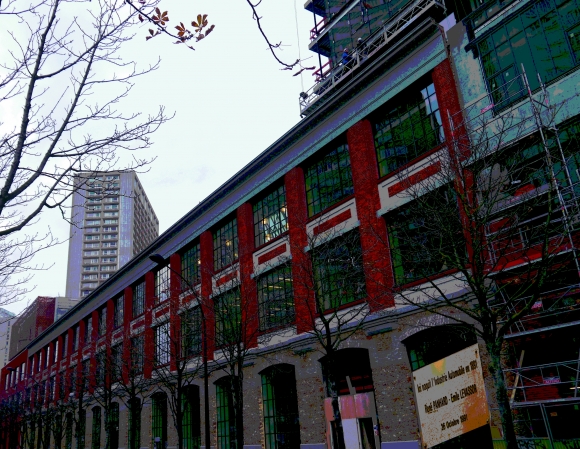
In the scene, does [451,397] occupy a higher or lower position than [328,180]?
lower

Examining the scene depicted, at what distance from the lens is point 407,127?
20047mm

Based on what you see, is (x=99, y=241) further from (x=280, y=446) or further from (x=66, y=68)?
(x=66, y=68)

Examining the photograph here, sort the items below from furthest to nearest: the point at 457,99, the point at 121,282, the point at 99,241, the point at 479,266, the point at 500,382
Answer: the point at 99,241 → the point at 121,282 → the point at 457,99 → the point at 479,266 → the point at 500,382

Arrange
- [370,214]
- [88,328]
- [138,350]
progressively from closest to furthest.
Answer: [370,214] < [138,350] < [88,328]

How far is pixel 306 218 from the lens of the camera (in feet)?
78.2

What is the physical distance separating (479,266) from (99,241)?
153328mm

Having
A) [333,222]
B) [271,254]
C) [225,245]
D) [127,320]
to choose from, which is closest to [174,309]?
[225,245]

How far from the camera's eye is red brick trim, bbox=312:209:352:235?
21631mm

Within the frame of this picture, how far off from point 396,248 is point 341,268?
552cm

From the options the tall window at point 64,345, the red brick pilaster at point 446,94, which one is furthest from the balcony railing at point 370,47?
the tall window at point 64,345

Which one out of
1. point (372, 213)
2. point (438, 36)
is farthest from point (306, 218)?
point (438, 36)

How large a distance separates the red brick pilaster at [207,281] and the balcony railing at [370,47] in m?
10.3

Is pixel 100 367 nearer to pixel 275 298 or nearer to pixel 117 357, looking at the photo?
pixel 117 357

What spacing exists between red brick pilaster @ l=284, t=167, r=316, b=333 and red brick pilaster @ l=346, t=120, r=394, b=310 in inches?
103
